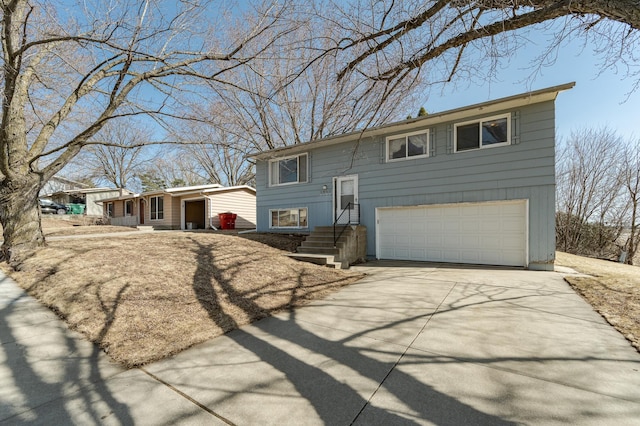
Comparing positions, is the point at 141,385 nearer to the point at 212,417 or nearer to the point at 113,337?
the point at 212,417

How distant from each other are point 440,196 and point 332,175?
401 cm

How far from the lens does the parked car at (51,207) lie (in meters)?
26.8

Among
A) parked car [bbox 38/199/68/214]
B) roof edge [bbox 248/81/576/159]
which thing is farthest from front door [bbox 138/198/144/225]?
roof edge [bbox 248/81/576/159]

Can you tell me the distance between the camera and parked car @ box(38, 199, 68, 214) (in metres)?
26.8

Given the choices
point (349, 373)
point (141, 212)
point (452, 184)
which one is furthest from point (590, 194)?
point (141, 212)

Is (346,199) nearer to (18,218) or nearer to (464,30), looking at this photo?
(464,30)

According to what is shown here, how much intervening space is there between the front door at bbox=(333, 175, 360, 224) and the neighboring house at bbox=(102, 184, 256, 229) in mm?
9877

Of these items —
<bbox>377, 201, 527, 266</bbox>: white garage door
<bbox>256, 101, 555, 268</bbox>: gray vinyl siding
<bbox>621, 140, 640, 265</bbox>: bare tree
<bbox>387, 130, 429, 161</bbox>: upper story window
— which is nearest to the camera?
<bbox>256, 101, 555, 268</bbox>: gray vinyl siding

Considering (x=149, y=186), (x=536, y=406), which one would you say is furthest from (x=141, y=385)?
(x=149, y=186)

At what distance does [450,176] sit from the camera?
8.45 metres

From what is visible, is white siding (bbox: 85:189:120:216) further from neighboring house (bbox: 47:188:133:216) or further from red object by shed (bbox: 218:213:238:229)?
red object by shed (bbox: 218:213:238:229)

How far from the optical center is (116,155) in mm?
31312

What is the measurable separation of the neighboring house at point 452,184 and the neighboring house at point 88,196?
28.1 meters

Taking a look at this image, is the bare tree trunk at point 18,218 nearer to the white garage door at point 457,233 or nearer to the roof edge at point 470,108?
the roof edge at point 470,108
